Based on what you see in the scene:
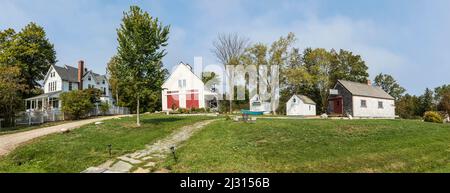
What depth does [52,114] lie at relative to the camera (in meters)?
33.2

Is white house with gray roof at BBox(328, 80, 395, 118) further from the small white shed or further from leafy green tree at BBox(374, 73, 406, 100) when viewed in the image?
leafy green tree at BBox(374, 73, 406, 100)

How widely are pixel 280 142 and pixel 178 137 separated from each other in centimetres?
625

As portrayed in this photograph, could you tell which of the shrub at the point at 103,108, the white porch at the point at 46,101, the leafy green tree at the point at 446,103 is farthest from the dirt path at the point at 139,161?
the leafy green tree at the point at 446,103

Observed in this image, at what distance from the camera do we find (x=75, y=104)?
32.7m

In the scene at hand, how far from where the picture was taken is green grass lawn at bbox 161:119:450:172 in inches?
384

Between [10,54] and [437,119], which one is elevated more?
[10,54]

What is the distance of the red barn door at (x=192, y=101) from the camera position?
46.4 meters

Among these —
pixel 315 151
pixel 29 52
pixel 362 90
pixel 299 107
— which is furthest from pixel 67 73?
pixel 315 151

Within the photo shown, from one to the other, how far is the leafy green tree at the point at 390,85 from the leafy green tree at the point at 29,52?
69.2m

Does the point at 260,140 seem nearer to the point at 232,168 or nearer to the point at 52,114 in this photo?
the point at 232,168

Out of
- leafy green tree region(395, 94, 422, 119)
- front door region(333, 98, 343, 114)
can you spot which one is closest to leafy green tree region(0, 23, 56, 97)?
front door region(333, 98, 343, 114)

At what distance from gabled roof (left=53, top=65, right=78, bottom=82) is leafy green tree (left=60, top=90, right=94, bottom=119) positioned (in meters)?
16.9

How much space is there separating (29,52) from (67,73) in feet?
20.3
